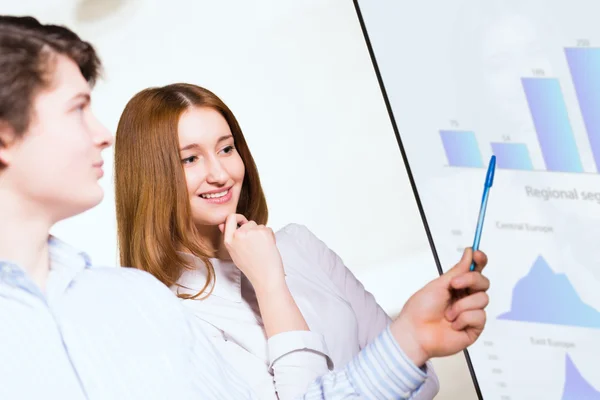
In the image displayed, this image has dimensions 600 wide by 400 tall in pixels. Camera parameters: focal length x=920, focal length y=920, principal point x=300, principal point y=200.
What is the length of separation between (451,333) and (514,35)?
44 cm

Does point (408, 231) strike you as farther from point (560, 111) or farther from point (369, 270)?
point (560, 111)

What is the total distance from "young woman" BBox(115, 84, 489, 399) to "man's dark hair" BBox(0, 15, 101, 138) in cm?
60

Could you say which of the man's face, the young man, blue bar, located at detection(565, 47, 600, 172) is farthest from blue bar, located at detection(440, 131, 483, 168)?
the man's face

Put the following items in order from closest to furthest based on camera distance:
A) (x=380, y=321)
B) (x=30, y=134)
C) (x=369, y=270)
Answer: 1. (x=30, y=134)
2. (x=380, y=321)
3. (x=369, y=270)

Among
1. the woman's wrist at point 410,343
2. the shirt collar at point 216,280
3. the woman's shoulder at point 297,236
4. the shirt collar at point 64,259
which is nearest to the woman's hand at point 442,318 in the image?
the woman's wrist at point 410,343

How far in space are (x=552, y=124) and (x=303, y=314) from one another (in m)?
0.58

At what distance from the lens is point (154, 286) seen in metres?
1.15

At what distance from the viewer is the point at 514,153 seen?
135 centimetres

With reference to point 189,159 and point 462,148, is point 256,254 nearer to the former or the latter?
point 189,159

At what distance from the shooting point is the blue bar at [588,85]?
1233 mm

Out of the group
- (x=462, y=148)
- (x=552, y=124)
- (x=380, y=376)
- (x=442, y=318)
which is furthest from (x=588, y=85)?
(x=380, y=376)


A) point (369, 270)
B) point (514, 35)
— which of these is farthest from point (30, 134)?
point (369, 270)

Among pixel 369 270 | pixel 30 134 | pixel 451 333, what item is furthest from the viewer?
pixel 369 270

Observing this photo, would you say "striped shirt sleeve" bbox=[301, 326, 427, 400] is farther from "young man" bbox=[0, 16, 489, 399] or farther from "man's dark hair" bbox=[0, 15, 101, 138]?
"man's dark hair" bbox=[0, 15, 101, 138]
